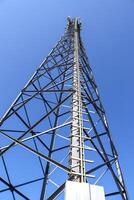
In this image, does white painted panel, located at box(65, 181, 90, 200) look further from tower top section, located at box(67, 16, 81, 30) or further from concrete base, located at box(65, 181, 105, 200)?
tower top section, located at box(67, 16, 81, 30)

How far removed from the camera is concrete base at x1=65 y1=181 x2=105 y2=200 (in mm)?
4043

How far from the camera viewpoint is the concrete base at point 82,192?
4.04 metres

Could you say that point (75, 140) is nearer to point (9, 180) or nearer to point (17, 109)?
point (9, 180)

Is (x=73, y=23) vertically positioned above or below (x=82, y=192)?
above

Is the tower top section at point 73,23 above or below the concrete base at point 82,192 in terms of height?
above

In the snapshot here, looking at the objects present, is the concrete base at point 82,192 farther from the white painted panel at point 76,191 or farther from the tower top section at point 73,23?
the tower top section at point 73,23

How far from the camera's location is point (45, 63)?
13180 millimetres

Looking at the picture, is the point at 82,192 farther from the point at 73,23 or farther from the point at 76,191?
the point at 73,23

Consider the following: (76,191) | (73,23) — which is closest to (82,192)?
(76,191)

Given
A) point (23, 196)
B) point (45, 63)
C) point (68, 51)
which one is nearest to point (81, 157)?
point (23, 196)

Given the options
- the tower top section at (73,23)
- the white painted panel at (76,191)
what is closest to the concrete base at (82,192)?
the white painted panel at (76,191)

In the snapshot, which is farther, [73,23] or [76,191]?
[73,23]

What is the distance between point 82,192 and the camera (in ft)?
13.5

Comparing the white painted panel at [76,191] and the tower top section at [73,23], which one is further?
the tower top section at [73,23]
